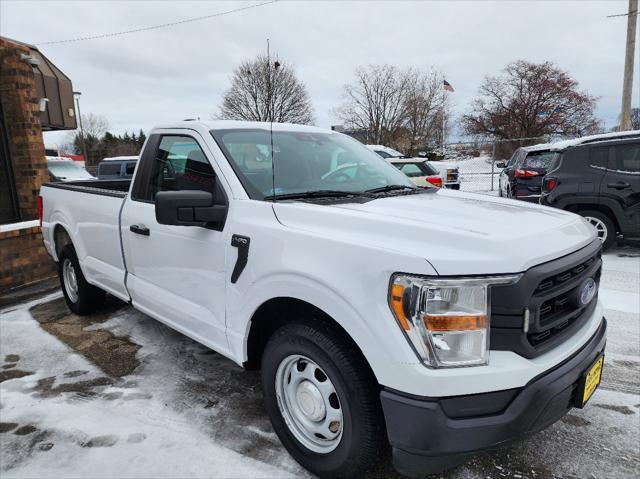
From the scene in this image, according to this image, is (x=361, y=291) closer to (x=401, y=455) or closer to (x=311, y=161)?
(x=401, y=455)

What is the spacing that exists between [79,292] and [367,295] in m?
3.89

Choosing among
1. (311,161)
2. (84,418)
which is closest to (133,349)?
(84,418)

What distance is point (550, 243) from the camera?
1.96 metres

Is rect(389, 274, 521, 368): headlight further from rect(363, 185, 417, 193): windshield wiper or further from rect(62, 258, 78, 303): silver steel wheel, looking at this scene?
rect(62, 258, 78, 303): silver steel wheel

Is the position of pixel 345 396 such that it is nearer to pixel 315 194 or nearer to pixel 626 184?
pixel 315 194

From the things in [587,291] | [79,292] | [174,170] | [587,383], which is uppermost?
[174,170]

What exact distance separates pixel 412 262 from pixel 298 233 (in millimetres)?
630

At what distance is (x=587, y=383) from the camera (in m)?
2.06

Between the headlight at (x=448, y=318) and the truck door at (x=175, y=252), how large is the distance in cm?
125

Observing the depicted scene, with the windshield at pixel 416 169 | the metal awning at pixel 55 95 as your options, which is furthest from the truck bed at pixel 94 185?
the windshield at pixel 416 169

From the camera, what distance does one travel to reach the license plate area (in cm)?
200

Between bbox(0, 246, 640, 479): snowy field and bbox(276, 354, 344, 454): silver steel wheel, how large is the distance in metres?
0.23

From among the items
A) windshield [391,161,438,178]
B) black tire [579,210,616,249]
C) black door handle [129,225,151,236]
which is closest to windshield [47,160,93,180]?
windshield [391,161,438,178]

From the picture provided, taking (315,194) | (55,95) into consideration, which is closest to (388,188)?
(315,194)
